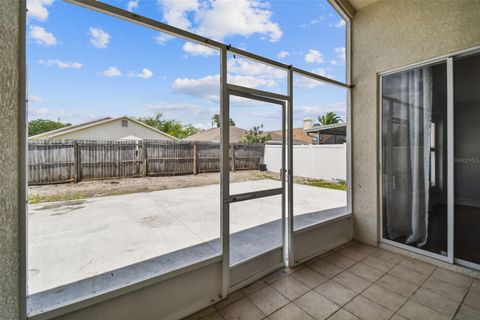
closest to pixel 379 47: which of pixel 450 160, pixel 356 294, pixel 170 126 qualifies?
pixel 450 160

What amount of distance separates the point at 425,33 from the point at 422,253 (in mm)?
2467

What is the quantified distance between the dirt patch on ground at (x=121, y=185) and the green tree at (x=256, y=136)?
1.07 feet

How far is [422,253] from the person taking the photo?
101 inches

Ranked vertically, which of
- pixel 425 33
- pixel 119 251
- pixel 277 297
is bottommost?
pixel 277 297

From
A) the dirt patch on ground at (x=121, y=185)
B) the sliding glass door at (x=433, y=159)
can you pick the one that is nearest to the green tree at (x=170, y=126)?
the dirt patch on ground at (x=121, y=185)

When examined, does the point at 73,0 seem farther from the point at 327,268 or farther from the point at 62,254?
the point at 327,268

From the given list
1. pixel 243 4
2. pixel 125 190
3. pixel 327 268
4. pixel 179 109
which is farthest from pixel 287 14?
pixel 125 190

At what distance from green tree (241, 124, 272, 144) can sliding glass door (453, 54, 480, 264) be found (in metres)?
1.96

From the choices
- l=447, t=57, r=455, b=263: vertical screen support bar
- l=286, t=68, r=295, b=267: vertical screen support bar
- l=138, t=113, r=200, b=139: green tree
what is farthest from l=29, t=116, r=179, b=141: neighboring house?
l=447, t=57, r=455, b=263: vertical screen support bar

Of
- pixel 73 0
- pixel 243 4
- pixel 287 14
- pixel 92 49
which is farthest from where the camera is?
pixel 287 14

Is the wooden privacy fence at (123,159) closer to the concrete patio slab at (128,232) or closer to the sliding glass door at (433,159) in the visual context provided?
the concrete patio slab at (128,232)

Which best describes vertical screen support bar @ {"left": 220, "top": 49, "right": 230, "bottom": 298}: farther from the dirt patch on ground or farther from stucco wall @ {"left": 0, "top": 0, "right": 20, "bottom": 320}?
stucco wall @ {"left": 0, "top": 0, "right": 20, "bottom": 320}

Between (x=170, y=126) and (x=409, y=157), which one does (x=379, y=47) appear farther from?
(x=170, y=126)

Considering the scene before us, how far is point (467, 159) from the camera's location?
2.32 metres
